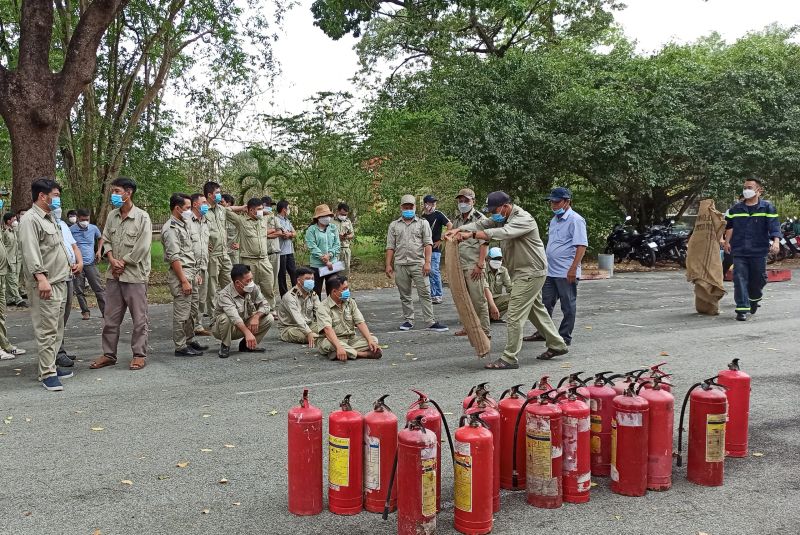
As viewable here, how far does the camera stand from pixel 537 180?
22.4 m

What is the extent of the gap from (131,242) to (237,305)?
59.6 inches

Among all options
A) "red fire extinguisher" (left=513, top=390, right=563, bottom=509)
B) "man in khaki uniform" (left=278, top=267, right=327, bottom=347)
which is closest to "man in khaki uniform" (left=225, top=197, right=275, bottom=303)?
"man in khaki uniform" (left=278, top=267, right=327, bottom=347)

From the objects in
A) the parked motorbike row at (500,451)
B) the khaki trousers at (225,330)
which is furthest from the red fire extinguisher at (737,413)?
the khaki trousers at (225,330)

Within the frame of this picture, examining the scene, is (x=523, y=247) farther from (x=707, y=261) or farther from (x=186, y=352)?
(x=707, y=261)

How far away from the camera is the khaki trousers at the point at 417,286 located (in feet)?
34.2

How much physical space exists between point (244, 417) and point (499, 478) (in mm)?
2555

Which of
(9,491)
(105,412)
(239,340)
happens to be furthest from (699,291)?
(9,491)

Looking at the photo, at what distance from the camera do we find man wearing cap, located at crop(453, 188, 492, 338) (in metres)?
8.50

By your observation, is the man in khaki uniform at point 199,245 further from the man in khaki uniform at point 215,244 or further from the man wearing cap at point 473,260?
the man wearing cap at point 473,260

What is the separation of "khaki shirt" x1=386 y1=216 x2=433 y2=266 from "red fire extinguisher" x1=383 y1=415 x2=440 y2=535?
22.0 ft

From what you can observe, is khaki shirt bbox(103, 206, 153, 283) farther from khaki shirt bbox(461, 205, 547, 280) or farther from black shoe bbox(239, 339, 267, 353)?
khaki shirt bbox(461, 205, 547, 280)

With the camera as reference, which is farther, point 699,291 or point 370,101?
point 370,101

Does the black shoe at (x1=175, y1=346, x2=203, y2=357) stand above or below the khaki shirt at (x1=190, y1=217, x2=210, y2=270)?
below

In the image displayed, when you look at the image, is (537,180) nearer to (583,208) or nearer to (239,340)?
(583,208)
